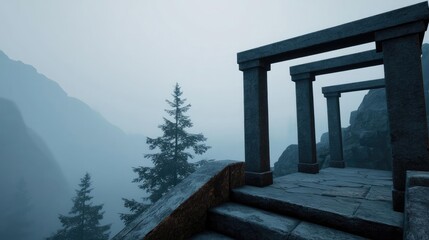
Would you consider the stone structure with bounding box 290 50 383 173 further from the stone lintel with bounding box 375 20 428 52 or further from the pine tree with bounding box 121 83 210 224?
the pine tree with bounding box 121 83 210 224

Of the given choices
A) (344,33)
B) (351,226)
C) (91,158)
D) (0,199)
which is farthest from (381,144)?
(91,158)

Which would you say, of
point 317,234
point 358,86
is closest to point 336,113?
point 358,86

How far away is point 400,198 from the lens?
312 cm

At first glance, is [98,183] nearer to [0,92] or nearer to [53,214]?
[53,214]

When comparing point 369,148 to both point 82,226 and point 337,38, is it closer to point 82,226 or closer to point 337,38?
point 337,38

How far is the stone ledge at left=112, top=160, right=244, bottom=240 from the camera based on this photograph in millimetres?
2861

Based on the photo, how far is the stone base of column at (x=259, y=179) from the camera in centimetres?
478

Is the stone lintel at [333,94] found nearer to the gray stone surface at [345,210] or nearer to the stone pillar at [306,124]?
the stone pillar at [306,124]

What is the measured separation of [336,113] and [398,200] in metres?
7.74

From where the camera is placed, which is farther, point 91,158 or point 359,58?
point 91,158

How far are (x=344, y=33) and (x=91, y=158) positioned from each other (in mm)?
215863

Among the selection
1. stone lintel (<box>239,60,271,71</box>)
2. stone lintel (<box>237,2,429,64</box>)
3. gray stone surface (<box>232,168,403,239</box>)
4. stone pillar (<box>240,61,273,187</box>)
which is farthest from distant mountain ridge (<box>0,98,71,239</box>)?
stone lintel (<box>237,2,429,64</box>)

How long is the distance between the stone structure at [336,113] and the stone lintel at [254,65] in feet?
20.6

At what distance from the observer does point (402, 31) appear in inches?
135
